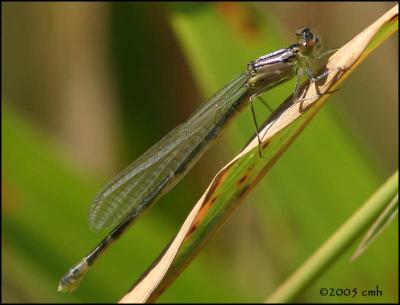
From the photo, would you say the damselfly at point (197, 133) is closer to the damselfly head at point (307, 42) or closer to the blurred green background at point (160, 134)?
the damselfly head at point (307, 42)

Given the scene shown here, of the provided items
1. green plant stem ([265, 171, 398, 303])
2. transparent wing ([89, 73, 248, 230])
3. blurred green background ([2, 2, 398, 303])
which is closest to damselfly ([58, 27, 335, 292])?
transparent wing ([89, 73, 248, 230])

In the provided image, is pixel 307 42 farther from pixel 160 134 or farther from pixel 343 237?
pixel 160 134

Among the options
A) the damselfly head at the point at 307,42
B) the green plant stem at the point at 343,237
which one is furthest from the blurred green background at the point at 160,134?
the damselfly head at the point at 307,42

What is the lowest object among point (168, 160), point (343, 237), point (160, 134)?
point (343, 237)

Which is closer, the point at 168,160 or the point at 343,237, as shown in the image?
the point at 343,237

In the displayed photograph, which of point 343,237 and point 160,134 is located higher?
point 160,134

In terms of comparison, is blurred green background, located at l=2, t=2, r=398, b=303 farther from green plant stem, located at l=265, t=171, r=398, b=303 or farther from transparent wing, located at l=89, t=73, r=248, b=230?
transparent wing, located at l=89, t=73, r=248, b=230

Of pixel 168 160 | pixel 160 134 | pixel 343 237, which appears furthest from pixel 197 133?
pixel 160 134

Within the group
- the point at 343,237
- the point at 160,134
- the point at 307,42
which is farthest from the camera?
the point at 160,134
